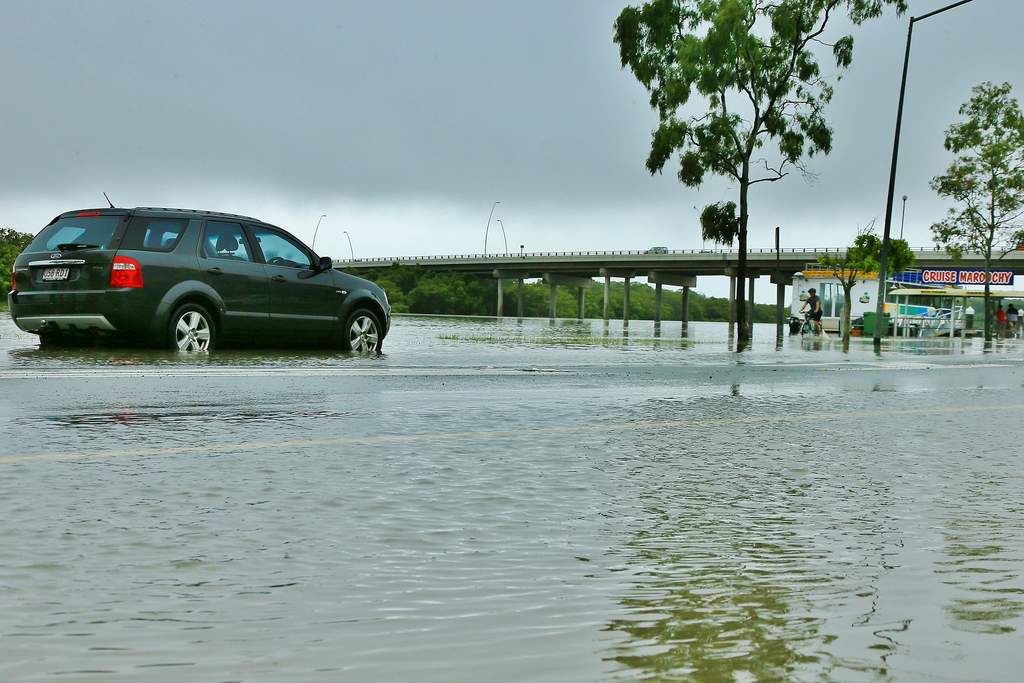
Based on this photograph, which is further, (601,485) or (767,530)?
(601,485)

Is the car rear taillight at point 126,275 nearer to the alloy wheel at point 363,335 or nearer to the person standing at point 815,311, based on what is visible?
the alloy wheel at point 363,335

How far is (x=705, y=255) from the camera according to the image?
364ft

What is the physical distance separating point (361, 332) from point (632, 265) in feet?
345

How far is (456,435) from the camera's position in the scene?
6.61m

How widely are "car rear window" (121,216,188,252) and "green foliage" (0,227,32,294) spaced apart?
4866cm

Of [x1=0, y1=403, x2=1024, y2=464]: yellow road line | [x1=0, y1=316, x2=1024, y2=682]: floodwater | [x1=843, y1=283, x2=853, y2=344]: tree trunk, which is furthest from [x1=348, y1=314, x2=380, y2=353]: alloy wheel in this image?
[x1=843, y1=283, x2=853, y2=344]: tree trunk

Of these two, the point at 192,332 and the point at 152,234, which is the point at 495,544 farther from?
the point at 152,234

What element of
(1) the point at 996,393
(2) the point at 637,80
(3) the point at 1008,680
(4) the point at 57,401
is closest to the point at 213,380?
(4) the point at 57,401

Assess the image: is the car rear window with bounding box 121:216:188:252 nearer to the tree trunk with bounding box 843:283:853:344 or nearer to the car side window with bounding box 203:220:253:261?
the car side window with bounding box 203:220:253:261

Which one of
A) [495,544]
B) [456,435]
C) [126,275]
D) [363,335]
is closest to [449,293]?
[363,335]

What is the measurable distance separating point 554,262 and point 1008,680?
123514mm

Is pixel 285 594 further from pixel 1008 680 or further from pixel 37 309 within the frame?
pixel 37 309

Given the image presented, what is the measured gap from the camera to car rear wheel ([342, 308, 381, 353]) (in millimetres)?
16297

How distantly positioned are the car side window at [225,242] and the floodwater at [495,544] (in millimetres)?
6765
